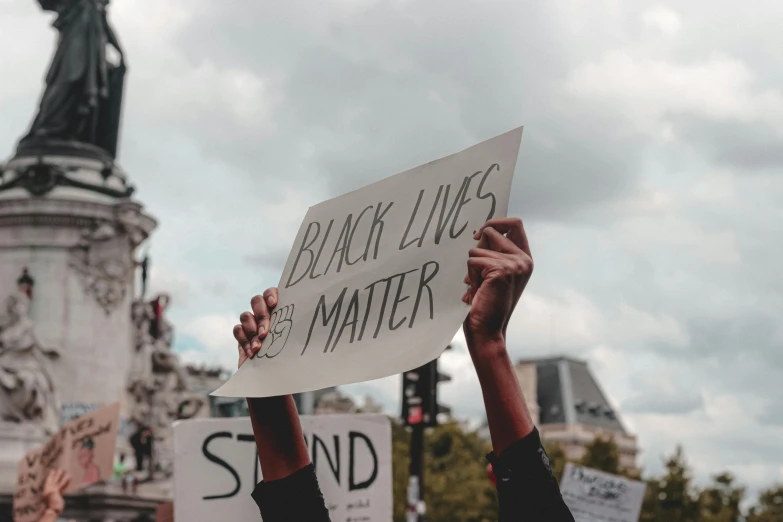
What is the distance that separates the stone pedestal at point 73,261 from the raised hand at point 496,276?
21745 millimetres

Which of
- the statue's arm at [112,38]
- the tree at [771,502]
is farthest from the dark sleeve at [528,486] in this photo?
the tree at [771,502]

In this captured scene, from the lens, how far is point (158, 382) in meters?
26.1

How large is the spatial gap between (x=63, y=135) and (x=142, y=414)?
20.1 ft

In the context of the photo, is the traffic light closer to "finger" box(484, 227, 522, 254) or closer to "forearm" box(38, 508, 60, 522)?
"forearm" box(38, 508, 60, 522)

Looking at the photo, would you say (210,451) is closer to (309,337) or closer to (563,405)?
(309,337)

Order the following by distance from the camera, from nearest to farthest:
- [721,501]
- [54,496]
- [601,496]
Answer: [54,496] < [601,496] < [721,501]

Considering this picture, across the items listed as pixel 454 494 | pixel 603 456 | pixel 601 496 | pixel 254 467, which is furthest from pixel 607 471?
pixel 254 467

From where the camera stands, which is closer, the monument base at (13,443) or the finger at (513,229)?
the finger at (513,229)

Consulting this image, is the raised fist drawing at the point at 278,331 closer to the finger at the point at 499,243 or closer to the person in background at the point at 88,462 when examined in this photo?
the finger at the point at 499,243

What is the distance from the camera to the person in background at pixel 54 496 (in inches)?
229

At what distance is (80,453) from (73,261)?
14.6 meters

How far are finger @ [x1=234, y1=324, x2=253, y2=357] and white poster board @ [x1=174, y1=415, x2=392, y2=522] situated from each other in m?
2.96

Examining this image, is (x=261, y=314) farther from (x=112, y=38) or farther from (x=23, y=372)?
(x=112, y=38)

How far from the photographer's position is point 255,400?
10.5ft
